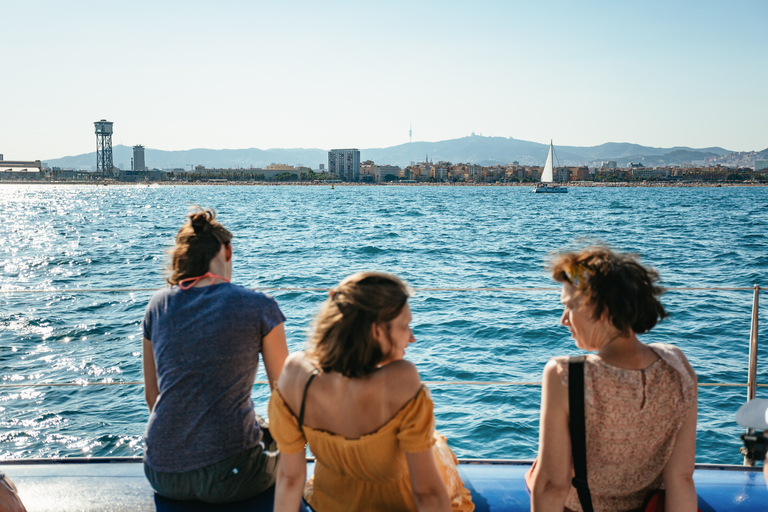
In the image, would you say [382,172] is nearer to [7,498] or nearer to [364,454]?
[7,498]

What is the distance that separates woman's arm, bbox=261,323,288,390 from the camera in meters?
1.87

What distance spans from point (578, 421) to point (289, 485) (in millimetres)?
766

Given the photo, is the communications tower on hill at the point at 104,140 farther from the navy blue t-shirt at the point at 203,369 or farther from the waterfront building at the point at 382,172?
the navy blue t-shirt at the point at 203,369

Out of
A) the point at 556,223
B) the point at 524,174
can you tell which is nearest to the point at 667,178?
the point at 524,174

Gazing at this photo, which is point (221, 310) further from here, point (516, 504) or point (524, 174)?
point (524, 174)

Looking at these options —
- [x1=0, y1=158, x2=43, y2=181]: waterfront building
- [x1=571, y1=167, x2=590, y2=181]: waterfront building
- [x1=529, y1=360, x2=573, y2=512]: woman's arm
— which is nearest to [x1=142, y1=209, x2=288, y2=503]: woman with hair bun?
[x1=529, y1=360, x2=573, y2=512]: woman's arm

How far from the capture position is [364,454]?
1.49 meters

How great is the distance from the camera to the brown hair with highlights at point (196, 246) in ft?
6.19

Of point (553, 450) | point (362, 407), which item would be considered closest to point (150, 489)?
point (362, 407)

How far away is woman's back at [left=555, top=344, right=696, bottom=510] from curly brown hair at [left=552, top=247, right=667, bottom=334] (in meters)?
0.11

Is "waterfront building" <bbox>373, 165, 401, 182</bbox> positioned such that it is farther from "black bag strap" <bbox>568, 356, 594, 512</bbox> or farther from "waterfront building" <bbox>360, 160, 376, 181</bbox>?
"black bag strap" <bbox>568, 356, 594, 512</bbox>

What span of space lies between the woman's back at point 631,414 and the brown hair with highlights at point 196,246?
1.10 m

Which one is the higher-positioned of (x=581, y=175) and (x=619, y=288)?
(x=581, y=175)

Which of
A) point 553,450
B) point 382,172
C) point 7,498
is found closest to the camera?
point 553,450
